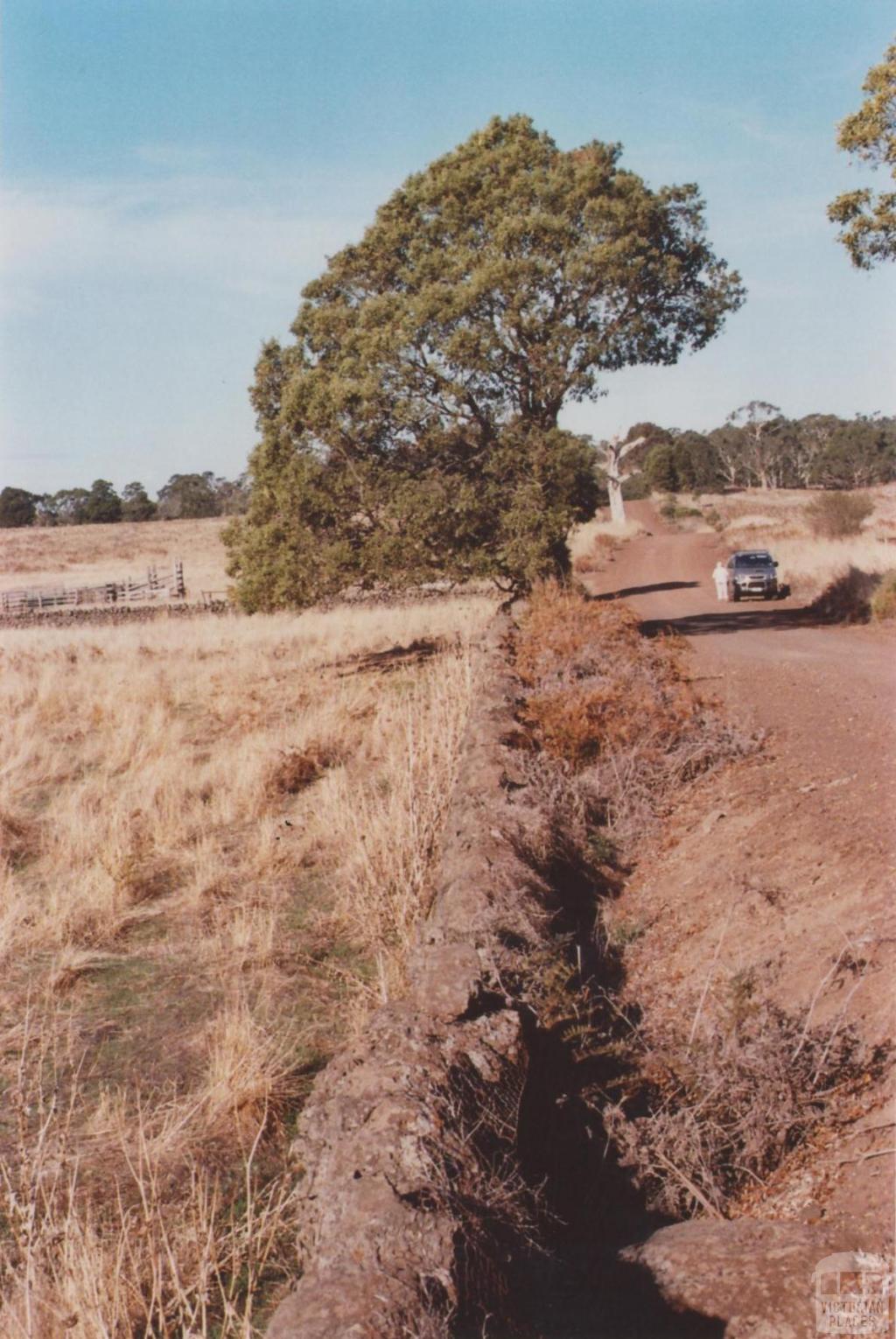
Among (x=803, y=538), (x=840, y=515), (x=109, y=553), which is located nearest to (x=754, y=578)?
(x=803, y=538)

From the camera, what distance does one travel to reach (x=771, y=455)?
96250 millimetres

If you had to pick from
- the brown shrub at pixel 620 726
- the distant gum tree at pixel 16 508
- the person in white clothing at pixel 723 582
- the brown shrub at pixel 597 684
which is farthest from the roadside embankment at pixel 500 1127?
the distant gum tree at pixel 16 508

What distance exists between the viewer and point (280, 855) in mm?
8461

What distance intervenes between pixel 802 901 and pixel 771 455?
96449 mm

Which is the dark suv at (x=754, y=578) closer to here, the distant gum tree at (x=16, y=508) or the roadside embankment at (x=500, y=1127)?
the roadside embankment at (x=500, y=1127)

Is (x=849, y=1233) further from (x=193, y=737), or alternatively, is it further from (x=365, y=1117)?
(x=193, y=737)

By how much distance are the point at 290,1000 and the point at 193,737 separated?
7.97m

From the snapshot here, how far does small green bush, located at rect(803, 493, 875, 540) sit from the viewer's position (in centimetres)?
3822

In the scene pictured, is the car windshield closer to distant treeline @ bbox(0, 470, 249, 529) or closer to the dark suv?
the dark suv

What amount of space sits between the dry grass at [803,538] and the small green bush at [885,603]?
3.50 meters

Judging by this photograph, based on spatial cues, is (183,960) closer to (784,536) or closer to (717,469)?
(784,536)

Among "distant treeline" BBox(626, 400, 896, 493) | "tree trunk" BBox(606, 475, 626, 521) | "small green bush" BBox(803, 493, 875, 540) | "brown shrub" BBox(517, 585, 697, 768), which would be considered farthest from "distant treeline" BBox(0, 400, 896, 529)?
"brown shrub" BBox(517, 585, 697, 768)

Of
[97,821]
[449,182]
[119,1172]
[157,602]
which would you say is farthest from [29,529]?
[119,1172]

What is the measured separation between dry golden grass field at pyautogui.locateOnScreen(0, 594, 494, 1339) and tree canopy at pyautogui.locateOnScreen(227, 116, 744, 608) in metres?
2.62
